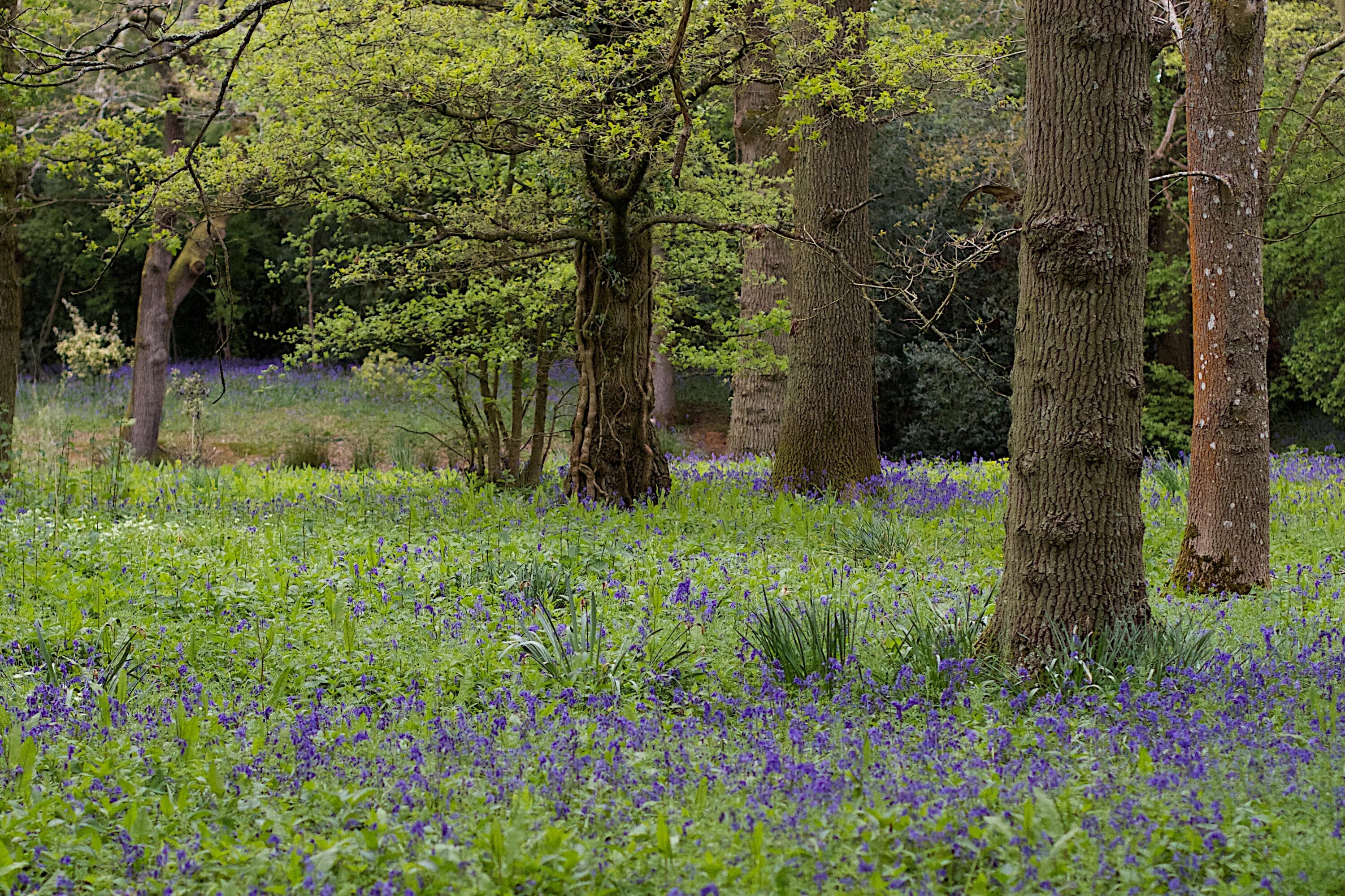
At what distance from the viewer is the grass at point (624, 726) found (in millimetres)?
2787

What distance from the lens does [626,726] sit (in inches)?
141

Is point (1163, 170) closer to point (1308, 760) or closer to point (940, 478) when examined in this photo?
point (940, 478)

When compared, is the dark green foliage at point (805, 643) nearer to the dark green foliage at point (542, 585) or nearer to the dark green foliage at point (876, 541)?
the dark green foliage at point (542, 585)

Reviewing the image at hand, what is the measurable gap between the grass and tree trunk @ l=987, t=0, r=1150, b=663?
0.27 m

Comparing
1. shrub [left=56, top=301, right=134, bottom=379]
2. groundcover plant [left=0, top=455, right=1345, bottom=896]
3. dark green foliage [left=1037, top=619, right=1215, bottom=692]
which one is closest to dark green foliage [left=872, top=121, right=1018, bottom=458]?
groundcover plant [left=0, top=455, right=1345, bottom=896]

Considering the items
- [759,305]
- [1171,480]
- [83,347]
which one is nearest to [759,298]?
[759,305]

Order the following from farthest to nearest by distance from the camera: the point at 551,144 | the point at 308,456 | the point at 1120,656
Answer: the point at 308,456
the point at 551,144
the point at 1120,656

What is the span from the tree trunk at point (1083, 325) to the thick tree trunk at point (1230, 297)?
251 centimetres

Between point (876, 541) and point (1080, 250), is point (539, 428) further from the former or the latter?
point (1080, 250)

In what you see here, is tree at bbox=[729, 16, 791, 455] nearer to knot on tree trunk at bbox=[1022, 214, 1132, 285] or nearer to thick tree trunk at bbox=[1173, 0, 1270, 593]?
thick tree trunk at bbox=[1173, 0, 1270, 593]

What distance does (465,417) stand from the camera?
33.4ft

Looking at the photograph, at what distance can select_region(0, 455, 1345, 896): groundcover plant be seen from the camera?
2.79 metres

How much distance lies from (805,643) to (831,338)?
5543 millimetres

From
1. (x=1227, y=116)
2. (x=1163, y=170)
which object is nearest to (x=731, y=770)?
(x=1227, y=116)
